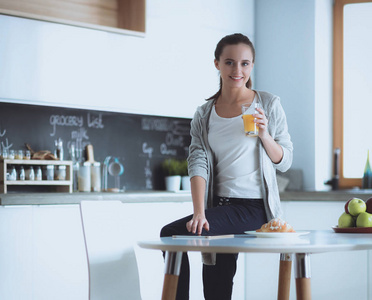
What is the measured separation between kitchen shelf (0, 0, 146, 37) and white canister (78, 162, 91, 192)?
889 mm

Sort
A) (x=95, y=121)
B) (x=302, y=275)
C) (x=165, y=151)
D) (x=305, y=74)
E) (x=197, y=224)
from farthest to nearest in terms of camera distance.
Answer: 1. (x=165, y=151)
2. (x=305, y=74)
3. (x=95, y=121)
4. (x=197, y=224)
5. (x=302, y=275)

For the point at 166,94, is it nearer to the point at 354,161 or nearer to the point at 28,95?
the point at 28,95

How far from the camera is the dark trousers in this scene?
2064mm

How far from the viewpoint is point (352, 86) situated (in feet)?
14.1

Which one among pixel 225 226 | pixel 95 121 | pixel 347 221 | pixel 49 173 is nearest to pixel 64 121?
pixel 95 121

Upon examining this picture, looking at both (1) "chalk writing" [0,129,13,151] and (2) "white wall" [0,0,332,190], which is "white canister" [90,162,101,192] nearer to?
(2) "white wall" [0,0,332,190]

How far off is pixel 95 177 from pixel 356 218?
2.11 m

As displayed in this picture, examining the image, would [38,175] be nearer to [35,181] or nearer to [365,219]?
[35,181]

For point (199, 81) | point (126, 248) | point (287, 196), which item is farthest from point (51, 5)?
point (126, 248)

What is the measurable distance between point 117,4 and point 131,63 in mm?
595

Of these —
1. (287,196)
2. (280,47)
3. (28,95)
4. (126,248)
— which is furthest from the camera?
(280,47)

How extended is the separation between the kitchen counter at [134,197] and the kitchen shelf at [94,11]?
1052 millimetres

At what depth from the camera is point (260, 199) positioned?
2195 millimetres

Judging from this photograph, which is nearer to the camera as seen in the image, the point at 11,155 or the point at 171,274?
the point at 171,274
